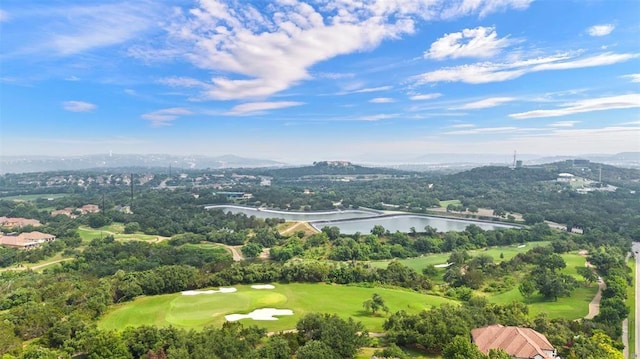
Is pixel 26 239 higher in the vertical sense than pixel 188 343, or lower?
lower

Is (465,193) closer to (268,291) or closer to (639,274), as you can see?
(639,274)

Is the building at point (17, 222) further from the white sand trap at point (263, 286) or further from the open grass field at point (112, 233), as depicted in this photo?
the white sand trap at point (263, 286)

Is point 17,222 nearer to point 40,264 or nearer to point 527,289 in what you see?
point 40,264

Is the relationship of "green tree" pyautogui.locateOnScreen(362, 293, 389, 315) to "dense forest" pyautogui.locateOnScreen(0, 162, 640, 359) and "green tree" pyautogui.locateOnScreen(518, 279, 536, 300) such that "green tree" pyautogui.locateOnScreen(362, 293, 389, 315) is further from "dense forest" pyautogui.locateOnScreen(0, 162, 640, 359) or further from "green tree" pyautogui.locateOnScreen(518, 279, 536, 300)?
"green tree" pyautogui.locateOnScreen(518, 279, 536, 300)

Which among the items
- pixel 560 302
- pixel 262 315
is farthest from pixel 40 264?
pixel 560 302

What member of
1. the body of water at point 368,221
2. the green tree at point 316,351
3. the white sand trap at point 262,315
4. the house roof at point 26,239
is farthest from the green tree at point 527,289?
the house roof at point 26,239

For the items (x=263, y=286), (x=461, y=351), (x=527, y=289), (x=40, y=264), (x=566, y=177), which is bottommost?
(x=40, y=264)
